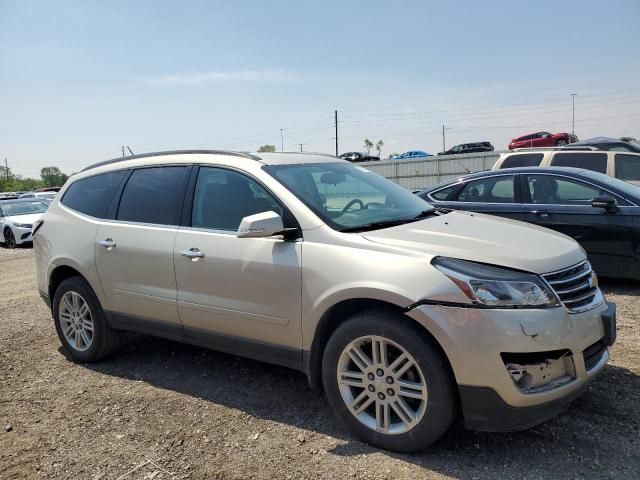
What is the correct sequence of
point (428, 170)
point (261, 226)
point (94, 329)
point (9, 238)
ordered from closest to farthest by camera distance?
point (261, 226) < point (94, 329) < point (9, 238) < point (428, 170)

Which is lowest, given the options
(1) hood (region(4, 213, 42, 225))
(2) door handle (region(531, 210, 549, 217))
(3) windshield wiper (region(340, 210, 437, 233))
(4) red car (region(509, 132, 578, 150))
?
(1) hood (region(4, 213, 42, 225))

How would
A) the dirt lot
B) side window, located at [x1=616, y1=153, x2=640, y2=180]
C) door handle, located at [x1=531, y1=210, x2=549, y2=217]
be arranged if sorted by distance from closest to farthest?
the dirt lot, door handle, located at [x1=531, y1=210, x2=549, y2=217], side window, located at [x1=616, y1=153, x2=640, y2=180]

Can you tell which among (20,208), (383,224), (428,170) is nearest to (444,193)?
(383,224)

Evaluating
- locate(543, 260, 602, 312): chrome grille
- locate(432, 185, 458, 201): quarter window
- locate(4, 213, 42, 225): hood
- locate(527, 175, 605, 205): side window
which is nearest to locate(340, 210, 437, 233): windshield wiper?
locate(543, 260, 602, 312): chrome grille

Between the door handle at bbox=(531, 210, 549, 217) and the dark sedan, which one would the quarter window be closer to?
the dark sedan

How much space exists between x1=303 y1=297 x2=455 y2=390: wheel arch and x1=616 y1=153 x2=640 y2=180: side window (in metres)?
8.10

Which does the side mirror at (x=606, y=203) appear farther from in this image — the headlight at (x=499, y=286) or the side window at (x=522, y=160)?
the headlight at (x=499, y=286)

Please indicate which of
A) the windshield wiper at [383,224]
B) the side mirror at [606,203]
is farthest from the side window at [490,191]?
the windshield wiper at [383,224]

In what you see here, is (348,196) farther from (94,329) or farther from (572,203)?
(572,203)

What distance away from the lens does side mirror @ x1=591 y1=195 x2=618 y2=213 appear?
6258 mm

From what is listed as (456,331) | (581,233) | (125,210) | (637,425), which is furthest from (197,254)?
(581,233)

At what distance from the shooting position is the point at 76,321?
15.8 feet

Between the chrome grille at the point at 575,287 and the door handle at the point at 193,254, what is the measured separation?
2.25m

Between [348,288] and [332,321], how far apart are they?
1.01 feet
